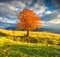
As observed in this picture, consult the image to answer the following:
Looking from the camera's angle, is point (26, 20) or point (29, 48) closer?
point (29, 48)

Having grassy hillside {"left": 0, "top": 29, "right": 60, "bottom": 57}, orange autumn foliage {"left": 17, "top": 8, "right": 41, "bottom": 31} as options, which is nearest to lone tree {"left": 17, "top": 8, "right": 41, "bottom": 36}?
orange autumn foliage {"left": 17, "top": 8, "right": 41, "bottom": 31}

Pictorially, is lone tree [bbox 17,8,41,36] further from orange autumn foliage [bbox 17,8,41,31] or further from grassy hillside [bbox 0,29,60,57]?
grassy hillside [bbox 0,29,60,57]

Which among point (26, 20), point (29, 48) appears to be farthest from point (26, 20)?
point (29, 48)

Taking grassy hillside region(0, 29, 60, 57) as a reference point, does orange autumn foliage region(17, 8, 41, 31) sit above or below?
above

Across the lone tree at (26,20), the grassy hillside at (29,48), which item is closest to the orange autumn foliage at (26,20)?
the lone tree at (26,20)

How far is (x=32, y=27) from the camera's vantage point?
80.9 m

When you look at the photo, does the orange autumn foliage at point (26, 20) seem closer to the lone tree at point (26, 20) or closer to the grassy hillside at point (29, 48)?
the lone tree at point (26, 20)

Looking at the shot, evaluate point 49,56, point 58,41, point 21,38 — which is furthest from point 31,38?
point 49,56

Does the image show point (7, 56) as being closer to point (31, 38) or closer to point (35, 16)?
point (31, 38)

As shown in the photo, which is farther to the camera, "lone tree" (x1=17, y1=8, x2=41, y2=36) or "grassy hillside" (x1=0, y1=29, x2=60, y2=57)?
"lone tree" (x1=17, y1=8, x2=41, y2=36)

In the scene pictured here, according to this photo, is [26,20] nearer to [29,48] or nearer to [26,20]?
[26,20]

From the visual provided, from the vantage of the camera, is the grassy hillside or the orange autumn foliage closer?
the grassy hillside

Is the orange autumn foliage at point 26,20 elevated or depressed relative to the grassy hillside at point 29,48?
elevated

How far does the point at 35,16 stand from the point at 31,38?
12257 millimetres
